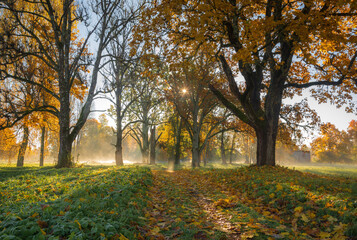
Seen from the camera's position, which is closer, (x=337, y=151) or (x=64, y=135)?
(x=64, y=135)

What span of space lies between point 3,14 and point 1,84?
19.9 ft

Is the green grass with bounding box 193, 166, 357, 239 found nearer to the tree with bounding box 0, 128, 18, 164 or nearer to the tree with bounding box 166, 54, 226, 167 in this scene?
the tree with bounding box 166, 54, 226, 167

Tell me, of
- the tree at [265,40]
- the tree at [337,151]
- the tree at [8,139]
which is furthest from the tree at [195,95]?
the tree at [337,151]

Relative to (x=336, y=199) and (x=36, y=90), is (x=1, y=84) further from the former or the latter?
(x=336, y=199)

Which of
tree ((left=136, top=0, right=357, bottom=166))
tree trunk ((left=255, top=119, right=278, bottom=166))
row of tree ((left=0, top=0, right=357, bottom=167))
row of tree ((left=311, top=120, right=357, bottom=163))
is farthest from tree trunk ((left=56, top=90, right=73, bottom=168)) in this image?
row of tree ((left=311, top=120, right=357, bottom=163))

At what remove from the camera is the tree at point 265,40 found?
7.96 metres

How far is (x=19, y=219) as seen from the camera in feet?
9.67

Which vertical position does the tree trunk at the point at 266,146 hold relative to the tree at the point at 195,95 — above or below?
below

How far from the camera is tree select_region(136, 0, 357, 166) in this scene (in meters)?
7.96

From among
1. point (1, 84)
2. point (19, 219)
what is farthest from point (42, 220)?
point (1, 84)

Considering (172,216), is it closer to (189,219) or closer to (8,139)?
(189,219)

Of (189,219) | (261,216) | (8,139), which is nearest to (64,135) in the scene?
(8,139)

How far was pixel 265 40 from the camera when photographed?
953 centimetres

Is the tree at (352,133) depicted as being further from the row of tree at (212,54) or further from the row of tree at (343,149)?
the row of tree at (212,54)
